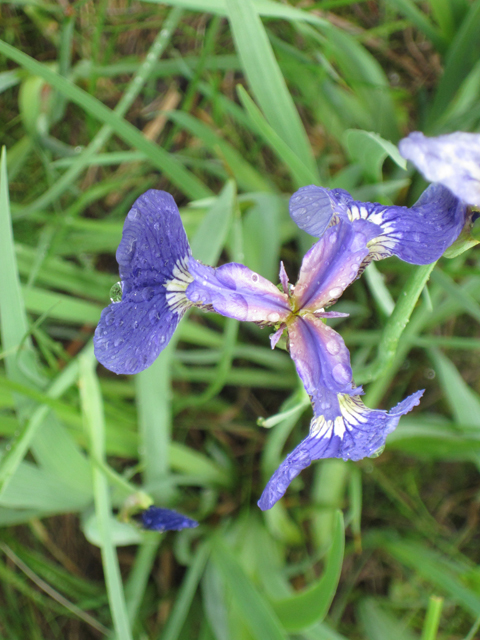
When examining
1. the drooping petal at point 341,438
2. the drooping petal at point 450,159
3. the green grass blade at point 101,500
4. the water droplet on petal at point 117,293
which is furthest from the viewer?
the green grass blade at point 101,500

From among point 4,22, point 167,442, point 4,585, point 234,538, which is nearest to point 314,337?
point 167,442

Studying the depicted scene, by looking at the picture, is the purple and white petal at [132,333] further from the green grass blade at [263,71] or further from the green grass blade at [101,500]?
the green grass blade at [263,71]

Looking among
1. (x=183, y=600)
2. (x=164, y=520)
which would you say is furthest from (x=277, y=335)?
(x=183, y=600)

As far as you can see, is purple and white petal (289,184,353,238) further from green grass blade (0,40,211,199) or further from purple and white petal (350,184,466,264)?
green grass blade (0,40,211,199)

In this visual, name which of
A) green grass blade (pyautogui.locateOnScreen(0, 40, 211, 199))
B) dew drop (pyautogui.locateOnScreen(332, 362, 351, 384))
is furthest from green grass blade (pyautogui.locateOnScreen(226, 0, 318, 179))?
dew drop (pyautogui.locateOnScreen(332, 362, 351, 384))

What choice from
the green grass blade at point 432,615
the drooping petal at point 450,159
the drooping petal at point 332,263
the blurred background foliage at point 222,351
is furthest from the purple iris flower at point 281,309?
the green grass blade at point 432,615

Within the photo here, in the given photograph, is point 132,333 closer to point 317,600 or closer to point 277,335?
point 277,335

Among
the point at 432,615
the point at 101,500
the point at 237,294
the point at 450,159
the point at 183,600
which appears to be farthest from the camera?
the point at 183,600
